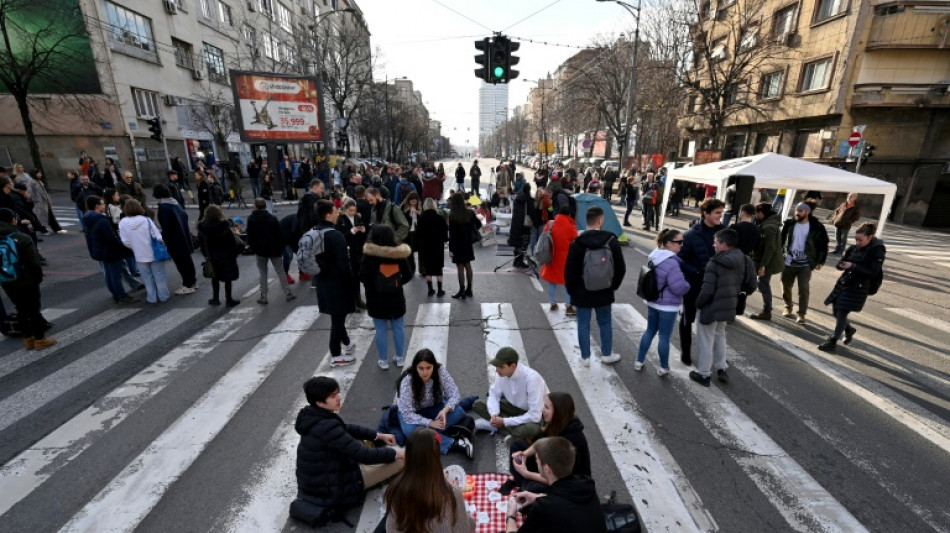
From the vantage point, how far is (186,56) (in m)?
28.5

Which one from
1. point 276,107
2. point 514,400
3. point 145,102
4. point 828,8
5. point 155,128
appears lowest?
point 514,400

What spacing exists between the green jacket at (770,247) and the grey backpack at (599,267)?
3594 millimetres

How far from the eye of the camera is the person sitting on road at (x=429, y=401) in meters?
3.85

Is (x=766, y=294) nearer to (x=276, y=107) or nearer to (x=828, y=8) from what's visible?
(x=276, y=107)

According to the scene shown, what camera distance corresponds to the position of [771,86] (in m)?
23.9

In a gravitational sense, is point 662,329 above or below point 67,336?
above

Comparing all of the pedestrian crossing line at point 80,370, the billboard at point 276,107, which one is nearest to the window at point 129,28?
the billboard at point 276,107

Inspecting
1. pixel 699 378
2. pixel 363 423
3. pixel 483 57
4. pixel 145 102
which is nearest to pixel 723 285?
pixel 699 378

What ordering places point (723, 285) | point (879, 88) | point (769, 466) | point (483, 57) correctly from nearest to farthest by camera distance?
1. point (769, 466)
2. point (723, 285)
3. point (483, 57)
4. point (879, 88)

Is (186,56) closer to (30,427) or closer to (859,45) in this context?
(30,427)

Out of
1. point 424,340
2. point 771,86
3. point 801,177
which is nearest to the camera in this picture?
point 424,340

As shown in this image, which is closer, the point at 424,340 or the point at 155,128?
the point at 424,340

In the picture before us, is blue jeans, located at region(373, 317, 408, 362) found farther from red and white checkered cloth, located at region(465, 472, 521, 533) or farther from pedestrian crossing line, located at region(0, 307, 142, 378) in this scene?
pedestrian crossing line, located at region(0, 307, 142, 378)

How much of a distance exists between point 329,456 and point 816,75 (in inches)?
1086
